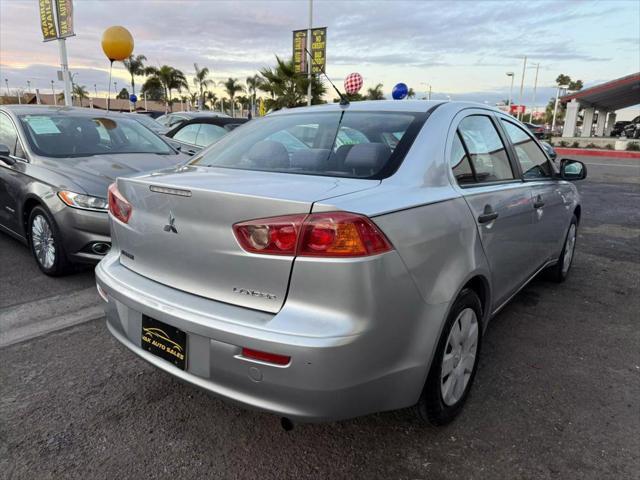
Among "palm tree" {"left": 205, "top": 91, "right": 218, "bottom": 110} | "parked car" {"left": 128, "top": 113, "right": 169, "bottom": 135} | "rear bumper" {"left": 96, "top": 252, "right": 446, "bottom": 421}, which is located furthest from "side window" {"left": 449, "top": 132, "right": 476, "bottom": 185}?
"palm tree" {"left": 205, "top": 91, "right": 218, "bottom": 110}

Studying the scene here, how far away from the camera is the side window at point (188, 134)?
8.24 metres

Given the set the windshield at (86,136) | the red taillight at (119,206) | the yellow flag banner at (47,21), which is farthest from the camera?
the yellow flag banner at (47,21)

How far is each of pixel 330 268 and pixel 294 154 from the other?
1001 mm

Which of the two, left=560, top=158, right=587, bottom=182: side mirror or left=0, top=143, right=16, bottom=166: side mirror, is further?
left=0, top=143, right=16, bottom=166: side mirror

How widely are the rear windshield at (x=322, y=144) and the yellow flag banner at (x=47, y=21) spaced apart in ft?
45.8

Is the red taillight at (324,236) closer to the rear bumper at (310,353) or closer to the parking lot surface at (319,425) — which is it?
the rear bumper at (310,353)

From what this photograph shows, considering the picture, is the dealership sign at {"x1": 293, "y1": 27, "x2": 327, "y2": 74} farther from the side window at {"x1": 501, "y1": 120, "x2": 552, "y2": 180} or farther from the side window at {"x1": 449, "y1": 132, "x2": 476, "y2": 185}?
the side window at {"x1": 449, "y1": 132, "x2": 476, "y2": 185}

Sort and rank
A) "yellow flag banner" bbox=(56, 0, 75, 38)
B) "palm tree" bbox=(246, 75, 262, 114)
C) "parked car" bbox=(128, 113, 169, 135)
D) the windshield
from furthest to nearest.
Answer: "palm tree" bbox=(246, 75, 262, 114) → "yellow flag banner" bbox=(56, 0, 75, 38) → "parked car" bbox=(128, 113, 169, 135) → the windshield

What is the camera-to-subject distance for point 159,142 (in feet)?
18.6

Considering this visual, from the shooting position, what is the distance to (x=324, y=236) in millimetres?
1688

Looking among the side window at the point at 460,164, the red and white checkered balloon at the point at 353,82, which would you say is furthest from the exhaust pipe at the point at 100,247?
the red and white checkered balloon at the point at 353,82

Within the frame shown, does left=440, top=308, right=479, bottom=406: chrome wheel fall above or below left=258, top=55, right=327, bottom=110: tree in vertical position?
below

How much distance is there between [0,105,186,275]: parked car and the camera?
4000 mm

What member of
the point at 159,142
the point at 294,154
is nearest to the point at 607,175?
the point at 159,142
